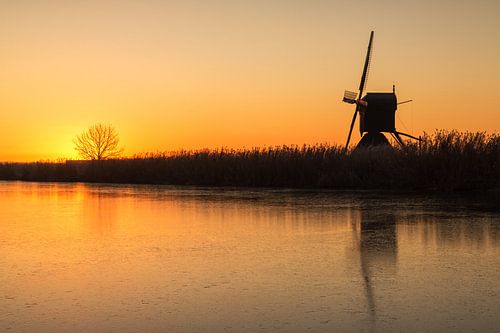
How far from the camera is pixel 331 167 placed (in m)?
28.8

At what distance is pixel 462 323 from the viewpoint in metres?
4.47

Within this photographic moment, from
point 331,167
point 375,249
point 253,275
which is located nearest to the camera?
point 253,275

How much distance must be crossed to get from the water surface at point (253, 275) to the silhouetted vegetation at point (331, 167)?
11.4m

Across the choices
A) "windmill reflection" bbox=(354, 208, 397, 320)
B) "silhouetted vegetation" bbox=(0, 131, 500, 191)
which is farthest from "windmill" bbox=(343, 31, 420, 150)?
"windmill reflection" bbox=(354, 208, 397, 320)

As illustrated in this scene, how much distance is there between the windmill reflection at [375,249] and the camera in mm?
5953

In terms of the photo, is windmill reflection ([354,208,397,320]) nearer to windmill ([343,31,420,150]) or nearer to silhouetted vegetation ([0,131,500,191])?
silhouetted vegetation ([0,131,500,191])

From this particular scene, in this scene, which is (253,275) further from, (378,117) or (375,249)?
(378,117)

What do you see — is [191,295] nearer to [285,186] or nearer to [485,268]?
[485,268]

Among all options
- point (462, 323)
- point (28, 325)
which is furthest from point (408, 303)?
point (28, 325)

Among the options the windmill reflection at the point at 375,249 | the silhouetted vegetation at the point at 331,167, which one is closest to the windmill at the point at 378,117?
the silhouetted vegetation at the point at 331,167

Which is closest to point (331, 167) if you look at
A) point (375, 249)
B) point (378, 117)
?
point (378, 117)

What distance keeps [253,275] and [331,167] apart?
22.8 meters

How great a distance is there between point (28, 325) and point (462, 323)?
3.43 m

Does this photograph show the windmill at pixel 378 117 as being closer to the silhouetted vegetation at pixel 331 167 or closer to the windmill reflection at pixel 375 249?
the silhouetted vegetation at pixel 331 167
